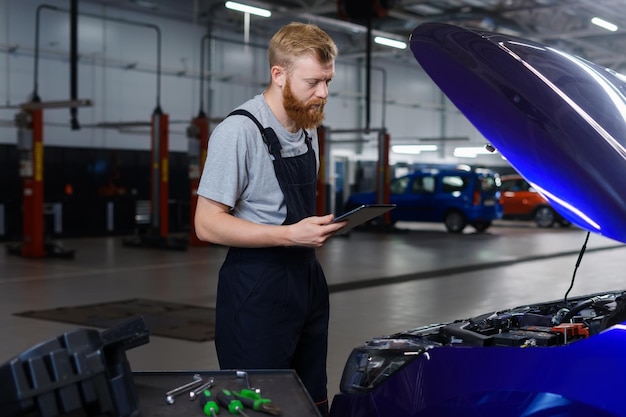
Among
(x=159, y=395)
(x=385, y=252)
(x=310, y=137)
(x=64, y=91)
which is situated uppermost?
(x=64, y=91)

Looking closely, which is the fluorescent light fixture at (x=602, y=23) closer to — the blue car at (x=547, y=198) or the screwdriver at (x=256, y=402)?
the blue car at (x=547, y=198)

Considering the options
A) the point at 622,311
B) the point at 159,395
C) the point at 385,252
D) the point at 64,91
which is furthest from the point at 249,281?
the point at 64,91

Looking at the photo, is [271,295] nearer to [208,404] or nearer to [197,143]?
[208,404]

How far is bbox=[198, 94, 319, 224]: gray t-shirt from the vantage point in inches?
87.6

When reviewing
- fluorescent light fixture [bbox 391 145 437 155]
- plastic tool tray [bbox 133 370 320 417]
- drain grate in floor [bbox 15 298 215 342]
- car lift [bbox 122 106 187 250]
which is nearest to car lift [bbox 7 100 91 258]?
car lift [bbox 122 106 187 250]

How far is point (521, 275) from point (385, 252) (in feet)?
11.1

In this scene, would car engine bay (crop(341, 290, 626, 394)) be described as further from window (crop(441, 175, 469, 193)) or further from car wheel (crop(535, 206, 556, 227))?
car wheel (crop(535, 206, 556, 227))

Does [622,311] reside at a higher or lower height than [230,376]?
higher

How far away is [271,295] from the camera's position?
2232 mm

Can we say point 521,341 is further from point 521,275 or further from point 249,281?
point 521,275

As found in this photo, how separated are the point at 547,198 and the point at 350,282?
6913 millimetres

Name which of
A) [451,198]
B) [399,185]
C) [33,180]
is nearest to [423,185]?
[399,185]

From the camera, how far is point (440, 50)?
2.22 meters

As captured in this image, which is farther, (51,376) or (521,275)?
(521,275)
